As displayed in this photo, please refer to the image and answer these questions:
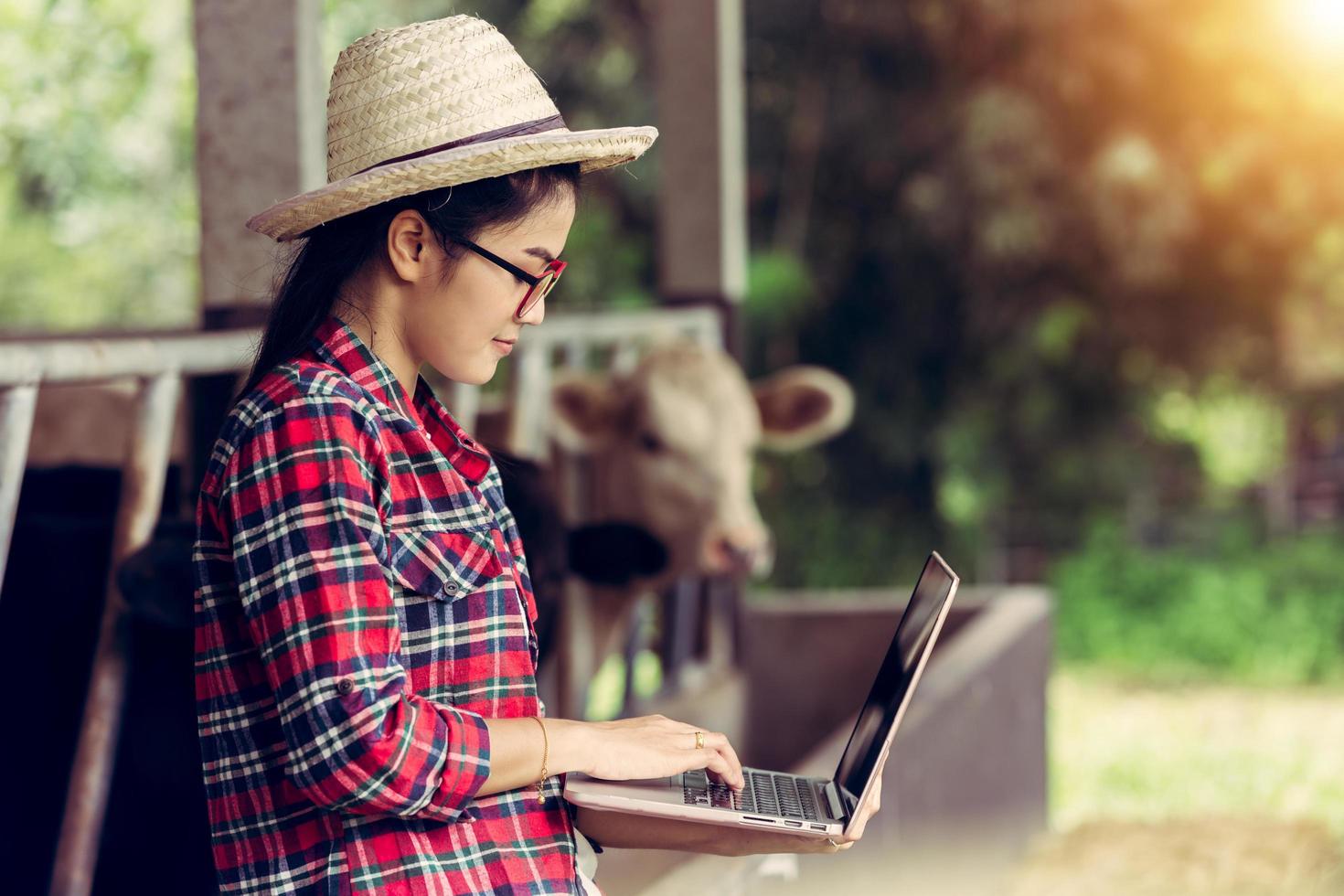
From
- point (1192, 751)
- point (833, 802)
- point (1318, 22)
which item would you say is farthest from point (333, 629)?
point (1318, 22)

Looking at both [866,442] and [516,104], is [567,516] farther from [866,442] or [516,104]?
[866,442]

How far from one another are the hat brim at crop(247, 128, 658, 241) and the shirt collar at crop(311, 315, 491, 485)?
8 centimetres

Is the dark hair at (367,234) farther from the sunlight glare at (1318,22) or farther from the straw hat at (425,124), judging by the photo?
the sunlight glare at (1318,22)

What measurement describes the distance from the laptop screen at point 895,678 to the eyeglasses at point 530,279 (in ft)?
1.37

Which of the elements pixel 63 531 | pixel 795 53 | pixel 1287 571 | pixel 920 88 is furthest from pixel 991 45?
pixel 63 531

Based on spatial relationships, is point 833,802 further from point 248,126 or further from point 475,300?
point 248,126

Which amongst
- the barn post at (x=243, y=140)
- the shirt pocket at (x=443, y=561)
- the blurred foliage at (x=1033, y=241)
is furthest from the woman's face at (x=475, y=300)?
the blurred foliage at (x=1033, y=241)

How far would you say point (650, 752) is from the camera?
1161 mm

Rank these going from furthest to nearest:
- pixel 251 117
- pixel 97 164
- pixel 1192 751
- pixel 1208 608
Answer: pixel 97 164, pixel 1208 608, pixel 1192 751, pixel 251 117

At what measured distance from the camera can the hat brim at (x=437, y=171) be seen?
114cm

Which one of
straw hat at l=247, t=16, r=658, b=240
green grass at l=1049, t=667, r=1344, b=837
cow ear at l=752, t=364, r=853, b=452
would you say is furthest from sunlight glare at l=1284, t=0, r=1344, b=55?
straw hat at l=247, t=16, r=658, b=240

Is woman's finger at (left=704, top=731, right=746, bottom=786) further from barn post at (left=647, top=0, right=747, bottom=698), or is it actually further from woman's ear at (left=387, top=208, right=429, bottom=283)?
barn post at (left=647, top=0, right=747, bottom=698)

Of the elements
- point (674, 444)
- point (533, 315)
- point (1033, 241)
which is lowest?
point (674, 444)

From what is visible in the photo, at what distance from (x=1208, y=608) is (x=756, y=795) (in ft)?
25.8
